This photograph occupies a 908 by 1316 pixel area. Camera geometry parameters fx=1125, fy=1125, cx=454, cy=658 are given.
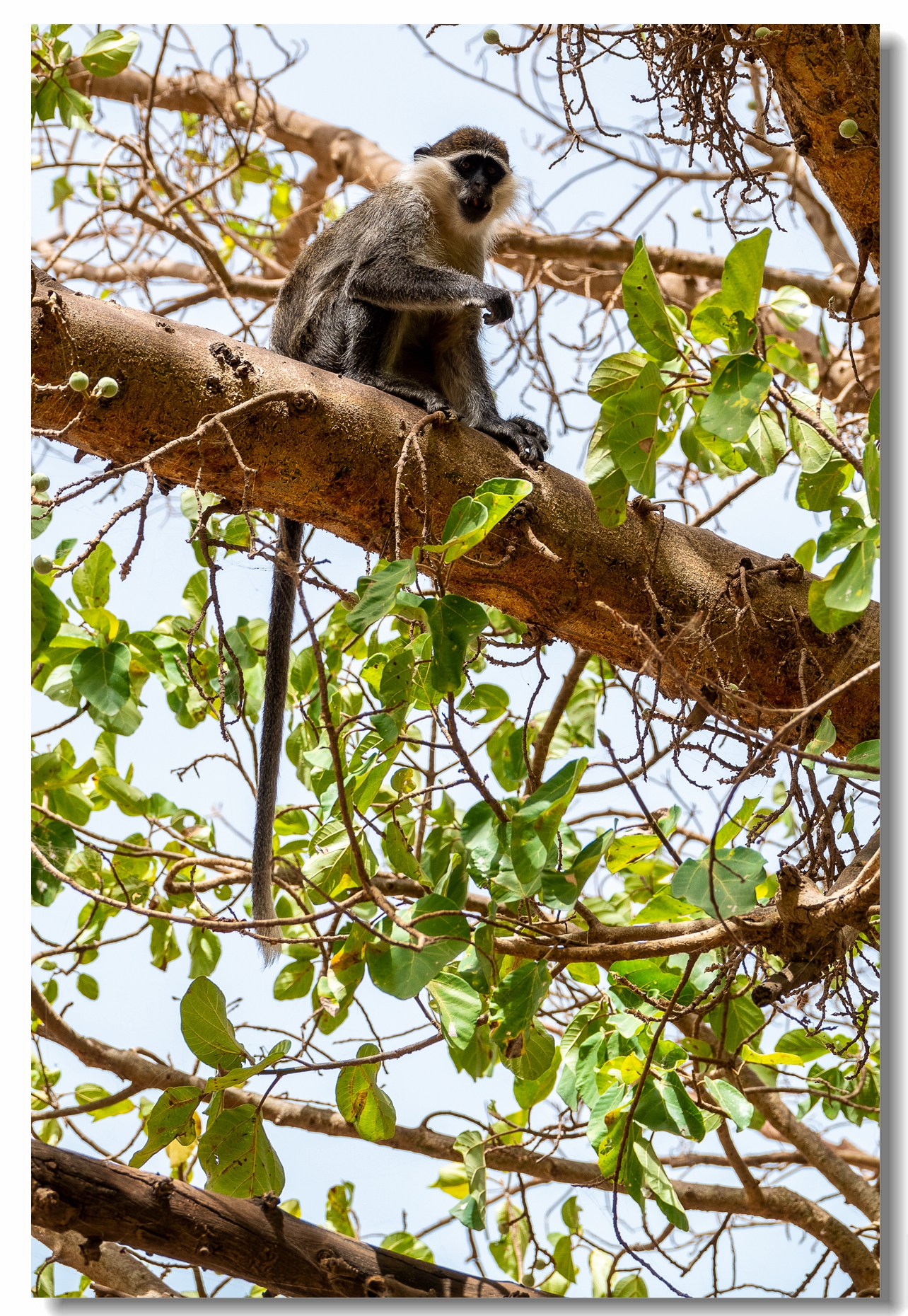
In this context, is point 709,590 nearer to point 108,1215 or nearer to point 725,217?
point 725,217

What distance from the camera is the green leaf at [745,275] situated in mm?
1467

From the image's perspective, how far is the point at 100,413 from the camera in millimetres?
1656

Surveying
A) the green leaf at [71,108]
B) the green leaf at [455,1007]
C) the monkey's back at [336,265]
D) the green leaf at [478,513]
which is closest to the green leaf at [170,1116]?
the green leaf at [455,1007]

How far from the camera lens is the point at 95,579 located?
202 cm

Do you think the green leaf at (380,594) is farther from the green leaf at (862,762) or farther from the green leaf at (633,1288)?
the green leaf at (633,1288)

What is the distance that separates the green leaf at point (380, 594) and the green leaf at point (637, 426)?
39 centimetres

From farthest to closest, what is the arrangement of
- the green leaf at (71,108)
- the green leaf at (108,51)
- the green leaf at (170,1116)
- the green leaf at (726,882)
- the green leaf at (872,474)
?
the green leaf at (71,108)
the green leaf at (108,51)
the green leaf at (170,1116)
the green leaf at (872,474)
the green leaf at (726,882)

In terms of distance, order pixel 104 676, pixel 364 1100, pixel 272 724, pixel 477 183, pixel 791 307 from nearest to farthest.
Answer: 1. pixel 364 1100
2. pixel 104 676
3. pixel 272 724
4. pixel 791 307
5. pixel 477 183

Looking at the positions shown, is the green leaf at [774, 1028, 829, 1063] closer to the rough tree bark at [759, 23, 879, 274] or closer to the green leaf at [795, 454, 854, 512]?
the green leaf at [795, 454, 854, 512]

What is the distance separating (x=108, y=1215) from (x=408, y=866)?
2.05ft

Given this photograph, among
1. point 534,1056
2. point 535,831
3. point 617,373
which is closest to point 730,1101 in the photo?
point 534,1056

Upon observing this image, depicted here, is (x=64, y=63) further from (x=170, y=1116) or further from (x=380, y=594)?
(x=170, y=1116)

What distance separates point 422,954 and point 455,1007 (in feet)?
0.31
